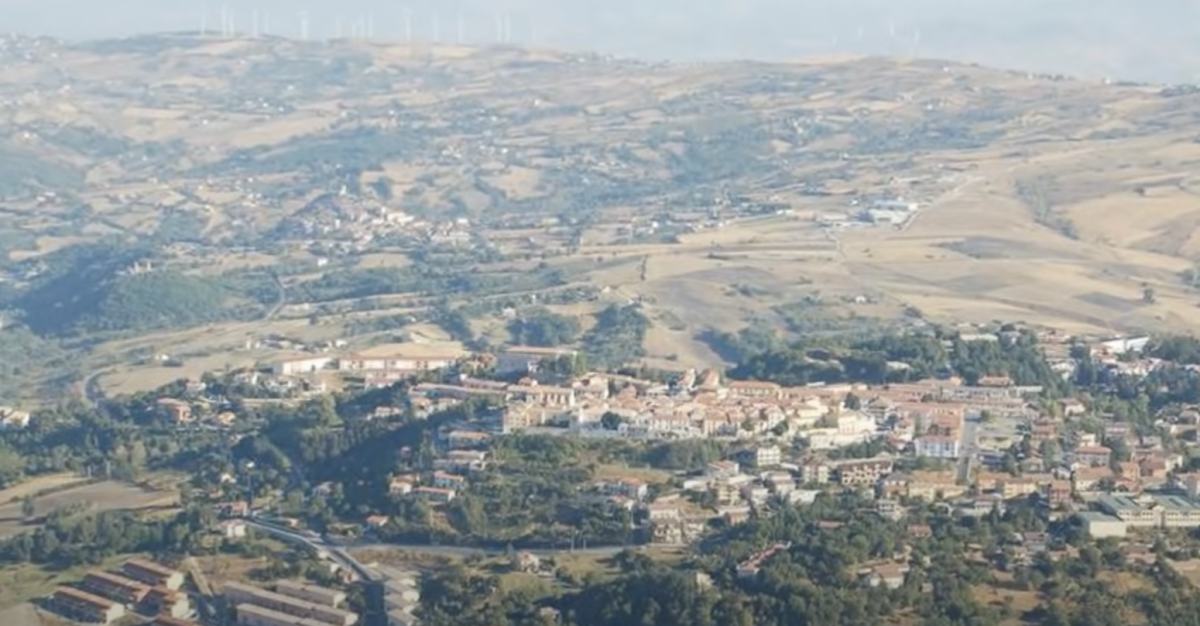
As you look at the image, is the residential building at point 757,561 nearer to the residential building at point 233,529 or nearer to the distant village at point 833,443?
the distant village at point 833,443

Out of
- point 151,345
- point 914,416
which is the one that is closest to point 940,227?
point 151,345

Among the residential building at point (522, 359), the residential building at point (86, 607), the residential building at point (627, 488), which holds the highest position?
the residential building at point (627, 488)

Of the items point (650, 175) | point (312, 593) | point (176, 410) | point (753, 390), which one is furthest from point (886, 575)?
point (650, 175)

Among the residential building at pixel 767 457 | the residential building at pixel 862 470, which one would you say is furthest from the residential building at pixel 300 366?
the residential building at pixel 862 470

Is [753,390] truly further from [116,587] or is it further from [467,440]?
[116,587]

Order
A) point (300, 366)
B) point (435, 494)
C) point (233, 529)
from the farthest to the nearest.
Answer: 1. point (300, 366)
2. point (435, 494)
3. point (233, 529)

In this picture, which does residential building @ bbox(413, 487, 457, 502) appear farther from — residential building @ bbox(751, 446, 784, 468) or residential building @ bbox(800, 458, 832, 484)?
residential building @ bbox(800, 458, 832, 484)
